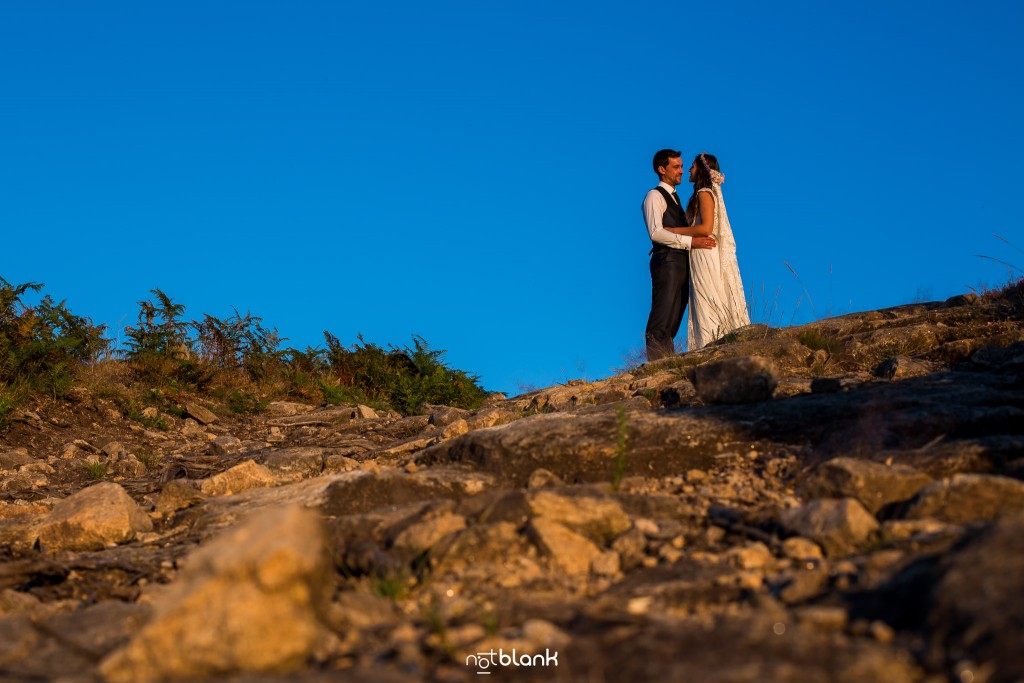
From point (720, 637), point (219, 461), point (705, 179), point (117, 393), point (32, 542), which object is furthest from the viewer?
point (705, 179)

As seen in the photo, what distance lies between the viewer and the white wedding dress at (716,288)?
1031 cm

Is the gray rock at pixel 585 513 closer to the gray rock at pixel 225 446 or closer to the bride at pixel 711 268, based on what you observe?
the gray rock at pixel 225 446

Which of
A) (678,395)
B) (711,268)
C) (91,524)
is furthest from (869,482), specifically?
(711,268)

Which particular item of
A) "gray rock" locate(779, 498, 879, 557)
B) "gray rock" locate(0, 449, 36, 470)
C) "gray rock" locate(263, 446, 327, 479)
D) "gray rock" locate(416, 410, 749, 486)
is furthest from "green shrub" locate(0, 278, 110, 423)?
"gray rock" locate(779, 498, 879, 557)

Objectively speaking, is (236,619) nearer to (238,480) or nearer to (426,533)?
(426,533)

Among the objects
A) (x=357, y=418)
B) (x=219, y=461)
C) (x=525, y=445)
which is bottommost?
(x=525, y=445)

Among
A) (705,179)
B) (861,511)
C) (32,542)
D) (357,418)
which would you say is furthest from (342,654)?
(705,179)

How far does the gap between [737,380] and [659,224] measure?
5.40 metres

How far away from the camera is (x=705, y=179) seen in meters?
10.3

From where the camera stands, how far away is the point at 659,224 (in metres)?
10.3

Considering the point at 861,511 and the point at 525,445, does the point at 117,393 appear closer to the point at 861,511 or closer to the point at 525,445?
the point at 525,445

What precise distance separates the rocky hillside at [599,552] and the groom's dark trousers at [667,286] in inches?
157

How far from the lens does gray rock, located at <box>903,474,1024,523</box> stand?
→ 2973 millimetres

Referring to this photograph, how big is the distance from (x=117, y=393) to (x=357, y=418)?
2.32 m
